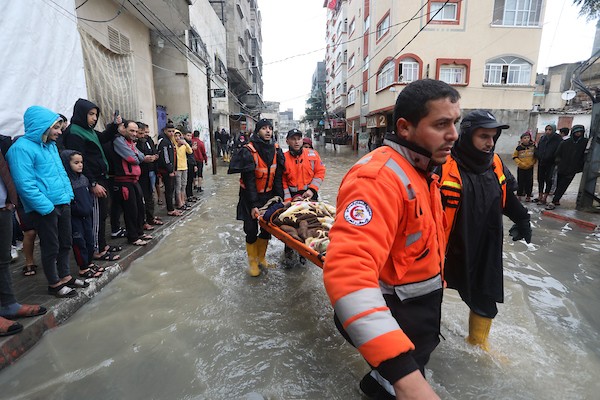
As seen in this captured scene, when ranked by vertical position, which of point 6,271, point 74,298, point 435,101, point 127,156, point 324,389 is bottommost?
point 324,389

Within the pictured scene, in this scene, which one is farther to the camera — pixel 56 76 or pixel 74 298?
pixel 56 76

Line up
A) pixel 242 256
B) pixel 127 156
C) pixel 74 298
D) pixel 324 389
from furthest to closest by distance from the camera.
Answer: pixel 242 256, pixel 127 156, pixel 74 298, pixel 324 389

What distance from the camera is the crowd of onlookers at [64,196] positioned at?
293 cm

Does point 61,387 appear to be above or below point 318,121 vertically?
below

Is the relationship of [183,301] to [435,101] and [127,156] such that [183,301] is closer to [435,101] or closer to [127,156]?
[127,156]

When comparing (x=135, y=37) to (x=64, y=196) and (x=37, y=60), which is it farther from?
(x=64, y=196)

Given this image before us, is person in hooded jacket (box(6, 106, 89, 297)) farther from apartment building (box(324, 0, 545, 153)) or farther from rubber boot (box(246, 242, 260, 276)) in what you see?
apartment building (box(324, 0, 545, 153))

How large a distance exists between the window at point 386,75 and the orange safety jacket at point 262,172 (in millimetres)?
17486

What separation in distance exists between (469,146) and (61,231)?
4.01 metres

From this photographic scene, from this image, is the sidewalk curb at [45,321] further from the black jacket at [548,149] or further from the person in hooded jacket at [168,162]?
the black jacket at [548,149]

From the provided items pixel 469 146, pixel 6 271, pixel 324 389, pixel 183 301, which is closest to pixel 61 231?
pixel 6 271

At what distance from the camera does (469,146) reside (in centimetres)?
232

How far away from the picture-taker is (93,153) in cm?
431

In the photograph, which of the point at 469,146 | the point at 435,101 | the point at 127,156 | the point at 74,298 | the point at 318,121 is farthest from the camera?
the point at 318,121
